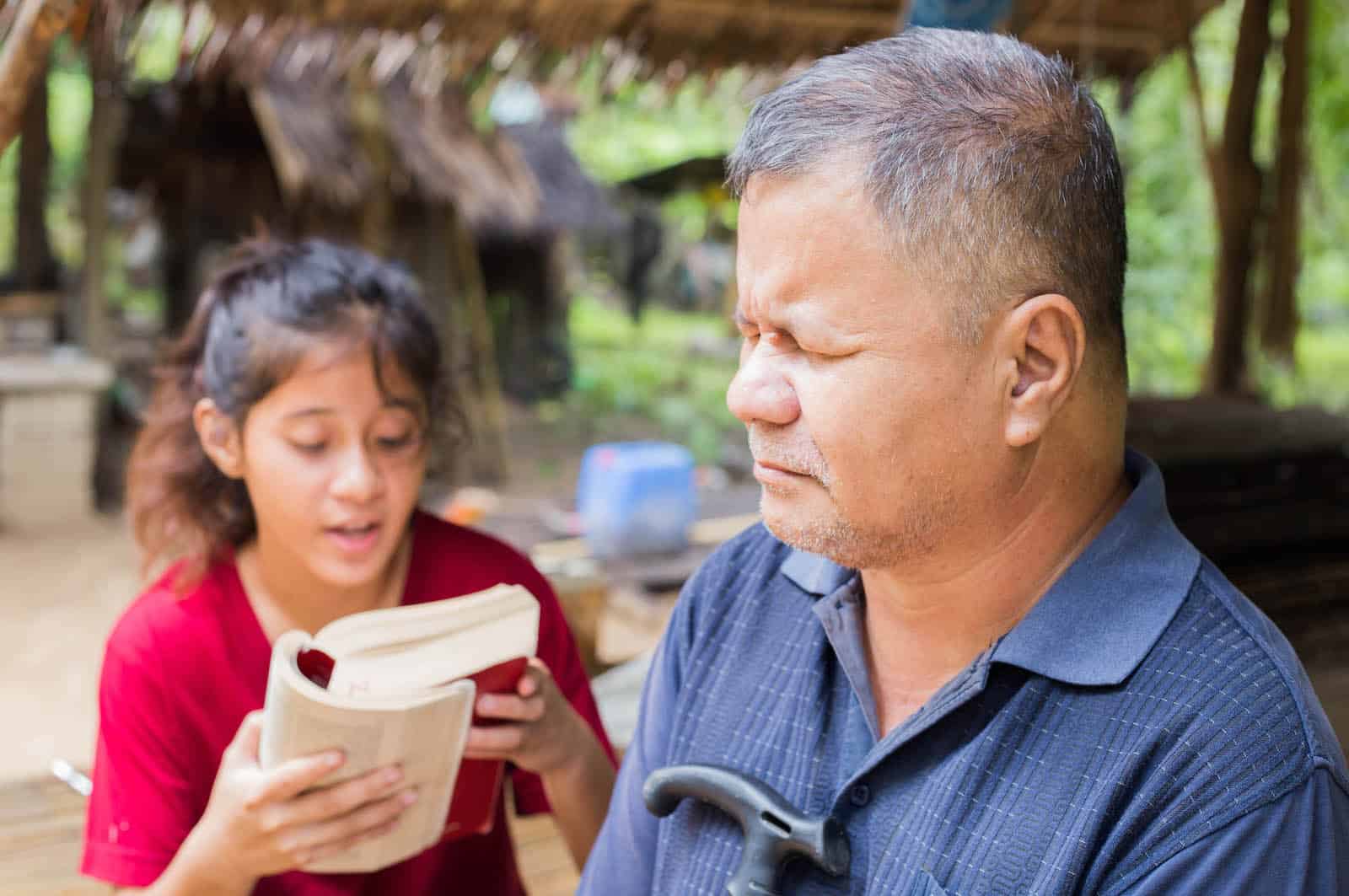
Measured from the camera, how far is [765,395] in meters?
1.10

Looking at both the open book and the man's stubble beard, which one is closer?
the man's stubble beard

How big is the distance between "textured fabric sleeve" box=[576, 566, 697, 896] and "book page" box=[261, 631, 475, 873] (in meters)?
0.21

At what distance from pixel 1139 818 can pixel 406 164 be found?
9.32m

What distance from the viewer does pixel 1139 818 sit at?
0.96 metres

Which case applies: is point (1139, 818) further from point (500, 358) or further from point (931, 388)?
point (500, 358)

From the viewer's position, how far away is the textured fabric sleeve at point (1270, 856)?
905 millimetres

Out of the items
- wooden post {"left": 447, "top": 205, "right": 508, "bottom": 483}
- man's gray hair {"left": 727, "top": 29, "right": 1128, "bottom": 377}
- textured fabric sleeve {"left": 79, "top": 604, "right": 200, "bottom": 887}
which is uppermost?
man's gray hair {"left": 727, "top": 29, "right": 1128, "bottom": 377}

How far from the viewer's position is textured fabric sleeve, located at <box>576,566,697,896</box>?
4.56 ft

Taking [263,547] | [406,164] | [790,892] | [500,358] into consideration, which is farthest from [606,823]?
[500,358]

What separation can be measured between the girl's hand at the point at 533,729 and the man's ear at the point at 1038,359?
813 mm

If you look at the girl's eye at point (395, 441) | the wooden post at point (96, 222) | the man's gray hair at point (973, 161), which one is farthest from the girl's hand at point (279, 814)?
the wooden post at point (96, 222)

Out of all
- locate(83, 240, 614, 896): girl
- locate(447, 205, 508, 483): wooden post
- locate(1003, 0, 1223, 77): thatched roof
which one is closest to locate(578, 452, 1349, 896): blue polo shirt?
locate(83, 240, 614, 896): girl

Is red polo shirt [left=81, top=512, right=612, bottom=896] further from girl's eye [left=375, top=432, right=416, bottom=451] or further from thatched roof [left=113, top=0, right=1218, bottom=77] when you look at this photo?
thatched roof [left=113, top=0, right=1218, bottom=77]

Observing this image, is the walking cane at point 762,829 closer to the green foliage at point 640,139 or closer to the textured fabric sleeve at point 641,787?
the textured fabric sleeve at point 641,787
